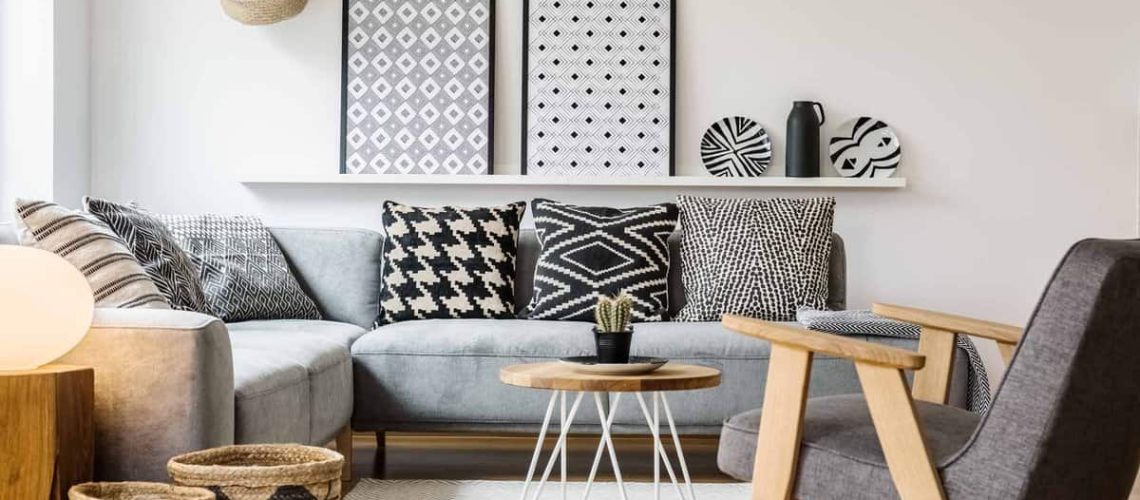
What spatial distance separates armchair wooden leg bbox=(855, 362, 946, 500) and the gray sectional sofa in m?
1.25

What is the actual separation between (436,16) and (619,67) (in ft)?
2.36

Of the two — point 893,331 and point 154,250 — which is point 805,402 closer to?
point 893,331

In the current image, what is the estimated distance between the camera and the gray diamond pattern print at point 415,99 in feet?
15.6

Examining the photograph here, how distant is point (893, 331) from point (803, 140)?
3.88ft

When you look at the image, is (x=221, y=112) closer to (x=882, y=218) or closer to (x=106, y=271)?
(x=106, y=271)

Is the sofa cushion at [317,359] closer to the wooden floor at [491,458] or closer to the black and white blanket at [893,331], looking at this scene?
the wooden floor at [491,458]

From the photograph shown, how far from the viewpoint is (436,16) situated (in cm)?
479

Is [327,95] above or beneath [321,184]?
above

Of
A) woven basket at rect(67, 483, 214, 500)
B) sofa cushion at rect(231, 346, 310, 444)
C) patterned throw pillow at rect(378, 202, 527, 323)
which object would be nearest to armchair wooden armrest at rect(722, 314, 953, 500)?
woven basket at rect(67, 483, 214, 500)

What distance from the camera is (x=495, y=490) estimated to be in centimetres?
355

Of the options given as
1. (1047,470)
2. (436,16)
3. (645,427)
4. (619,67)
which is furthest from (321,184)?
(1047,470)

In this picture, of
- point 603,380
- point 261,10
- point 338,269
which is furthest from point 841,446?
point 261,10

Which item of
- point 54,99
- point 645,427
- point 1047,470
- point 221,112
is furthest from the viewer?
point 221,112

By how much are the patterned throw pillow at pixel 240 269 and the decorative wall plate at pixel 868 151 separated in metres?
2.02
